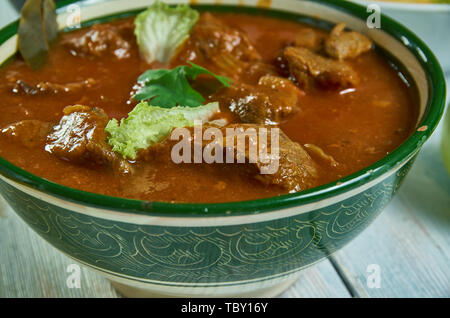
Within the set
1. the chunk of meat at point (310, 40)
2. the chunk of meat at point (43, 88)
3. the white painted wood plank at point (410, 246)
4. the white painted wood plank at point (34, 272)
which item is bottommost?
the white painted wood plank at point (34, 272)

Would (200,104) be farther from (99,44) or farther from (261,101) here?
(99,44)

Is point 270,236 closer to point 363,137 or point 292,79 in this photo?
point 363,137

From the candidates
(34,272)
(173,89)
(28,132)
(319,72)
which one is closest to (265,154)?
(173,89)

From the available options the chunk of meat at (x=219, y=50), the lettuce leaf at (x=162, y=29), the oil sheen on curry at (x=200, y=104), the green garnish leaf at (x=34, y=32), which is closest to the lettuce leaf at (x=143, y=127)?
the oil sheen on curry at (x=200, y=104)

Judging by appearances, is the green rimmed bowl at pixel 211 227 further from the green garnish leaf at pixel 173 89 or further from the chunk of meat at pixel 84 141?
the green garnish leaf at pixel 173 89

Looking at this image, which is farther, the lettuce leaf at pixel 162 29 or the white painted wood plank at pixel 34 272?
the lettuce leaf at pixel 162 29

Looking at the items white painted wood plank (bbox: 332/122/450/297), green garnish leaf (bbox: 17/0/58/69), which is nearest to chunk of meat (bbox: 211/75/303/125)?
white painted wood plank (bbox: 332/122/450/297)

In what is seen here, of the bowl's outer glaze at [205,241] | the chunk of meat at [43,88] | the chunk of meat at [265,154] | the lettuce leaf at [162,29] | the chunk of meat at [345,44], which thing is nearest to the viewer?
the bowl's outer glaze at [205,241]

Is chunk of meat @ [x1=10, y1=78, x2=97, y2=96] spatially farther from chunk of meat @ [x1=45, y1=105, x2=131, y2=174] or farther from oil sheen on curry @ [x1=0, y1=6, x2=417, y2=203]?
chunk of meat @ [x1=45, y1=105, x2=131, y2=174]
